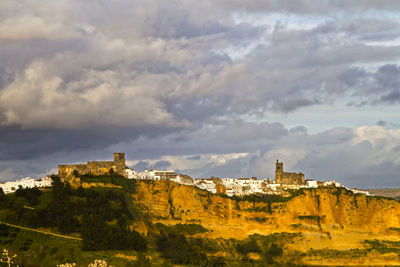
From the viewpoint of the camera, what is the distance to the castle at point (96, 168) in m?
105

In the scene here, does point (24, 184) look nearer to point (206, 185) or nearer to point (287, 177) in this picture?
point (206, 185)

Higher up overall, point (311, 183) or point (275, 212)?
point (311, 183)

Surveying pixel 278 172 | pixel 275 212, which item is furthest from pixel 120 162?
pixel 278 172

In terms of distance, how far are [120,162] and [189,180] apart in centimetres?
1838

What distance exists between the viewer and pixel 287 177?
422 ft

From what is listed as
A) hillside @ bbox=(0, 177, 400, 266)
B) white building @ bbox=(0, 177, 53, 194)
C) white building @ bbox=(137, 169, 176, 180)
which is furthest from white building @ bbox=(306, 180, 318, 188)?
white building @ bbox=(0, 177, 53, 194)

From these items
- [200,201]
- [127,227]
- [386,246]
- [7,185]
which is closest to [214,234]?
[200,201]

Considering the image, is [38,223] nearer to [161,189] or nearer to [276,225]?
[161,189]

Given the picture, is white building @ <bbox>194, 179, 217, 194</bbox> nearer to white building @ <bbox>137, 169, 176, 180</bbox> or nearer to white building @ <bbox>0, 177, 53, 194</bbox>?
white building @ <bbox>137, 169, 176, 180</bbox>

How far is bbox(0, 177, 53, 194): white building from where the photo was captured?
105 meters

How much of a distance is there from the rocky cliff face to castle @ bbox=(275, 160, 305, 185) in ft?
48.9

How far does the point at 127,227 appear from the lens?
90875 mm

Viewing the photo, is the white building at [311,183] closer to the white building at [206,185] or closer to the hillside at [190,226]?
the hillside at [190,226]

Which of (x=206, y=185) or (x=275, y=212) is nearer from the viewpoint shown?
(x=275, y=212)
